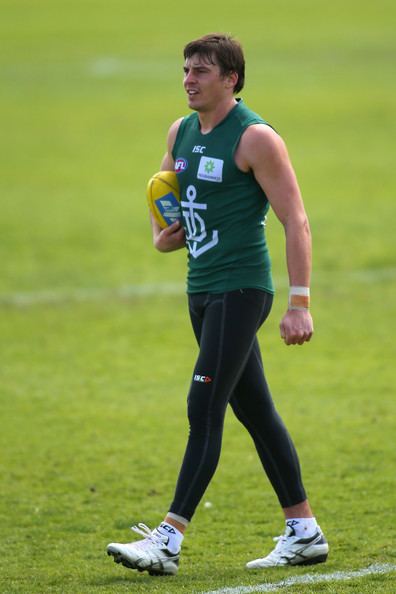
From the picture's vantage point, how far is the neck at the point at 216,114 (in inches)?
239

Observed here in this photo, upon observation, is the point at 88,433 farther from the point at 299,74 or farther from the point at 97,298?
the point at 299,74

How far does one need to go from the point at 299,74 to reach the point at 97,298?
30160 millimetres

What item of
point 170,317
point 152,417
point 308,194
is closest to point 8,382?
point 152,417

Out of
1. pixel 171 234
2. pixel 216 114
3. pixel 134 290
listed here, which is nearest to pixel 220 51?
pixel 216 114

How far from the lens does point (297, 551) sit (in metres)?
6.18

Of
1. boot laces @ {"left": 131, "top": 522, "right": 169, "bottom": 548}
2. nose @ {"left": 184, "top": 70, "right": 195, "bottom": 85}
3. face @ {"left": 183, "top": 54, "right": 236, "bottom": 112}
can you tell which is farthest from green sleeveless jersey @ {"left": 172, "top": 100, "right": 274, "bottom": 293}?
boot laces @ {"left": 131, "top": 522, "right": 169, "bottom": 548}

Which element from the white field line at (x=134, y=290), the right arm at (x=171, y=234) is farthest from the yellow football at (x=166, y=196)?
the white field line at (x=134, y=290)

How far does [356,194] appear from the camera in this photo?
21.5 m

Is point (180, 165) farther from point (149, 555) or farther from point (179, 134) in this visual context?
point (149, 555)

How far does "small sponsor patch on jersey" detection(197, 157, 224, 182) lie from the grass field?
1789 millimetres

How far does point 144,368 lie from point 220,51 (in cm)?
538

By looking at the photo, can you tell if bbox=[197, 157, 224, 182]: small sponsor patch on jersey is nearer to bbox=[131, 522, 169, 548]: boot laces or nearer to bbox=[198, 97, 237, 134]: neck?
bbox=[198, 97, 237, 134]: neck

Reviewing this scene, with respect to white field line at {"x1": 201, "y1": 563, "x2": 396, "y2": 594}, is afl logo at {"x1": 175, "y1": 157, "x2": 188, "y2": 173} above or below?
above

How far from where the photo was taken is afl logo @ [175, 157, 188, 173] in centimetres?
616
